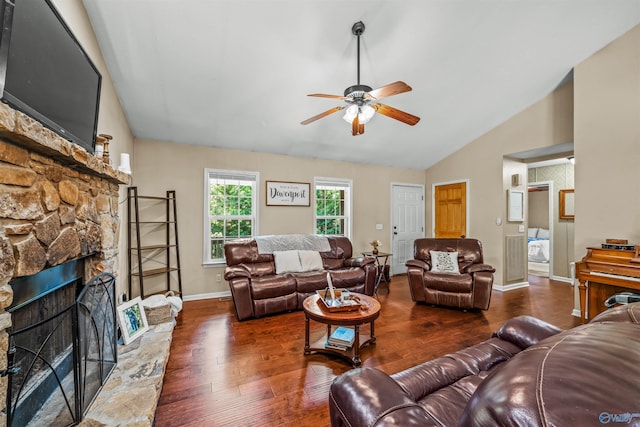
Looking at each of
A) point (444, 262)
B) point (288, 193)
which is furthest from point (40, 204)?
point (444, 262)

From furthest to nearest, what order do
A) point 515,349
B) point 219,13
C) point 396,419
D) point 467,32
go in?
1. point 467,32
2. point 219,13
3. point 515,349
4. point 396,419

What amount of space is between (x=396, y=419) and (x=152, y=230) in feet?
12.9

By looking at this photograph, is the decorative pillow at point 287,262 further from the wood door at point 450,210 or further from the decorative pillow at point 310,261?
the wood door at point 450,210

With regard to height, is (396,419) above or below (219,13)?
below

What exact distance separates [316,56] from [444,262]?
122 inches

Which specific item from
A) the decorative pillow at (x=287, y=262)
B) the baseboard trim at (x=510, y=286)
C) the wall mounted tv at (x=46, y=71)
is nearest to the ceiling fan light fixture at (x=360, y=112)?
the wall mounted tv at (x=46, y=71)

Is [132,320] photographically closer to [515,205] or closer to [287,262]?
[287,262]

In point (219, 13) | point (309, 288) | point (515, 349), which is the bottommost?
point (309, 288)

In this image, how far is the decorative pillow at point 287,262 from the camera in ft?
12.5

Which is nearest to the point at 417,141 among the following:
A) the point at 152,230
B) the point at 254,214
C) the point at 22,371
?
the point at 254,214

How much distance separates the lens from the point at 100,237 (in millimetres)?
1882

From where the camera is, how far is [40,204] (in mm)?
1201

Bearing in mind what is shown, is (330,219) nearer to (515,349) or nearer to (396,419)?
(515,349)

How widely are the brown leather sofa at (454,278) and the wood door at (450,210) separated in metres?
1.35
